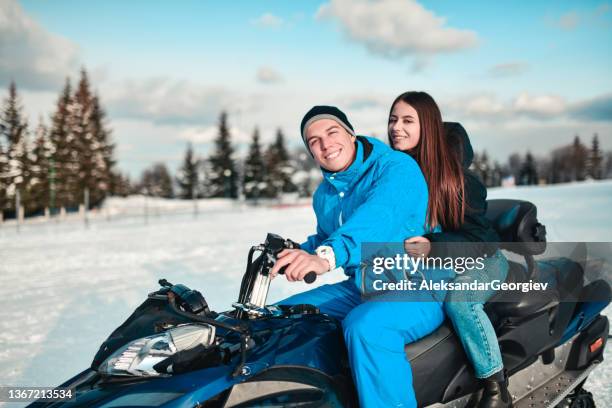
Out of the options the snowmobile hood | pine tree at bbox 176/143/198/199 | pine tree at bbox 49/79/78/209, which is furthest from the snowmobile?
→ pine tree at bbox 176/143/198/199

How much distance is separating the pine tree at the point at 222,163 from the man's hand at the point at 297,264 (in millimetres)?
44803

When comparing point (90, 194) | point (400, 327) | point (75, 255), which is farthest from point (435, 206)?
point (90, 194)

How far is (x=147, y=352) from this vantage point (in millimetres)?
1611

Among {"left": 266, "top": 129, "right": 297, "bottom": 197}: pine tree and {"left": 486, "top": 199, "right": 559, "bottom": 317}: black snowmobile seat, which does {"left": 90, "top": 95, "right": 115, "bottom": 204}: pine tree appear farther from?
{"left": 486, "top": 199, "right": 559, "bottom": 317}: black snowmobile seat

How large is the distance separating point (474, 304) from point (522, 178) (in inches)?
3024

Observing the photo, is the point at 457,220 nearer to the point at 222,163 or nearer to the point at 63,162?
the point at 63,162

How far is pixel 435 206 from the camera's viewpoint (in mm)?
2537

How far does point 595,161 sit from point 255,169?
174 feet

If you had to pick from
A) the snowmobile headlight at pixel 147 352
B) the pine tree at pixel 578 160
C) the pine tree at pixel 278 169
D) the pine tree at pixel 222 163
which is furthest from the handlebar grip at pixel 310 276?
the pine tree at pixel 578 160

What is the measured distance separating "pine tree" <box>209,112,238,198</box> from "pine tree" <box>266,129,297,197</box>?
3859 millimetres

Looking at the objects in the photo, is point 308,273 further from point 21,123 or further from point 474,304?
point 21,123

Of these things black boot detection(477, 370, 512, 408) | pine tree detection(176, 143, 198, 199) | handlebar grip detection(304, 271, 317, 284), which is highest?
pine tree detection(176, 143, 198, 199)

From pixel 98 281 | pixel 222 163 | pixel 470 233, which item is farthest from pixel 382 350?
pixel 222 163

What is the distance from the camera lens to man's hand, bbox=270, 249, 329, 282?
182 cm
